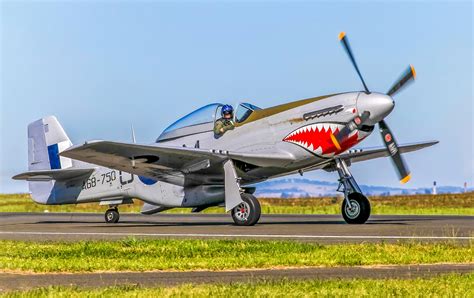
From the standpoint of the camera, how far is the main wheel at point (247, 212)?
74.4 ft

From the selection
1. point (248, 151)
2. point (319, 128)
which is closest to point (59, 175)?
point (248, 151)

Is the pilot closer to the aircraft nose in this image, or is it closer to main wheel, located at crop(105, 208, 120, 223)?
the aircraft nose

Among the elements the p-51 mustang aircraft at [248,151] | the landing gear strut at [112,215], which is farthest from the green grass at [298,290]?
the landing gear strut at [112,215]

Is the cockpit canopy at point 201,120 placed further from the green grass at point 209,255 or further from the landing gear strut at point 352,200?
the green grass at point 209,255

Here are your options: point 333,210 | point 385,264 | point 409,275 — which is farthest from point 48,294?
point 333,210

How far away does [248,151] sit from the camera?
77.8ft

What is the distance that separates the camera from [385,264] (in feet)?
41.6

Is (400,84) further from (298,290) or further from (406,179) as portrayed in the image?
(298,290)

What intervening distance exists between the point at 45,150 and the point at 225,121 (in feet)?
29.8

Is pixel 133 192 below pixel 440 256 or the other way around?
the other way around

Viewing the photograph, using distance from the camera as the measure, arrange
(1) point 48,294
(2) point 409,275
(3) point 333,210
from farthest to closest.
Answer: (3) point 333,210 < (2) point 409,275 < (1) point 48,294

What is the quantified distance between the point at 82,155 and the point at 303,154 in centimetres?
611

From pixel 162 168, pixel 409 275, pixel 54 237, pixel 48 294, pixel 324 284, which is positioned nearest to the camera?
pixel 48 294

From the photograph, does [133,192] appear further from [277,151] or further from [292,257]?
[292,257]
